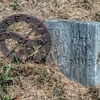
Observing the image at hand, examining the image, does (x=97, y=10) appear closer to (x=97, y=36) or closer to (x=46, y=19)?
(x=46, y=19)

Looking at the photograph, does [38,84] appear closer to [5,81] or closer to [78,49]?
[5,81]

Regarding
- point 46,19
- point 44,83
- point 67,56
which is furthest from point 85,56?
point 46,19

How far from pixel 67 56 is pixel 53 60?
24 cm

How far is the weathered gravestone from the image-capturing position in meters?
5.14

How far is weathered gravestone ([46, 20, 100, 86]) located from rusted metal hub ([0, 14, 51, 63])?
0.37ft

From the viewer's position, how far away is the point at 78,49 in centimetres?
525

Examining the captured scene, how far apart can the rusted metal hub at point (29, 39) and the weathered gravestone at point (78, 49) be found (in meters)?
0.11

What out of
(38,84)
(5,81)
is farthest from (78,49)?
(5,81)

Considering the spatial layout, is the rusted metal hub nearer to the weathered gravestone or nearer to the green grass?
the weathered gravestone

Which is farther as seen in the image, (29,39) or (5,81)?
(29,39)

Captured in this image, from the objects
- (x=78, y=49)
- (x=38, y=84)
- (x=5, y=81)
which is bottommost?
(x=38, y=84)

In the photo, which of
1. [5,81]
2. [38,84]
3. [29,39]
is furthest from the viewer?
[29,39]

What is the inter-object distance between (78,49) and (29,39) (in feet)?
2.33

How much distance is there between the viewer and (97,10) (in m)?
6.32
